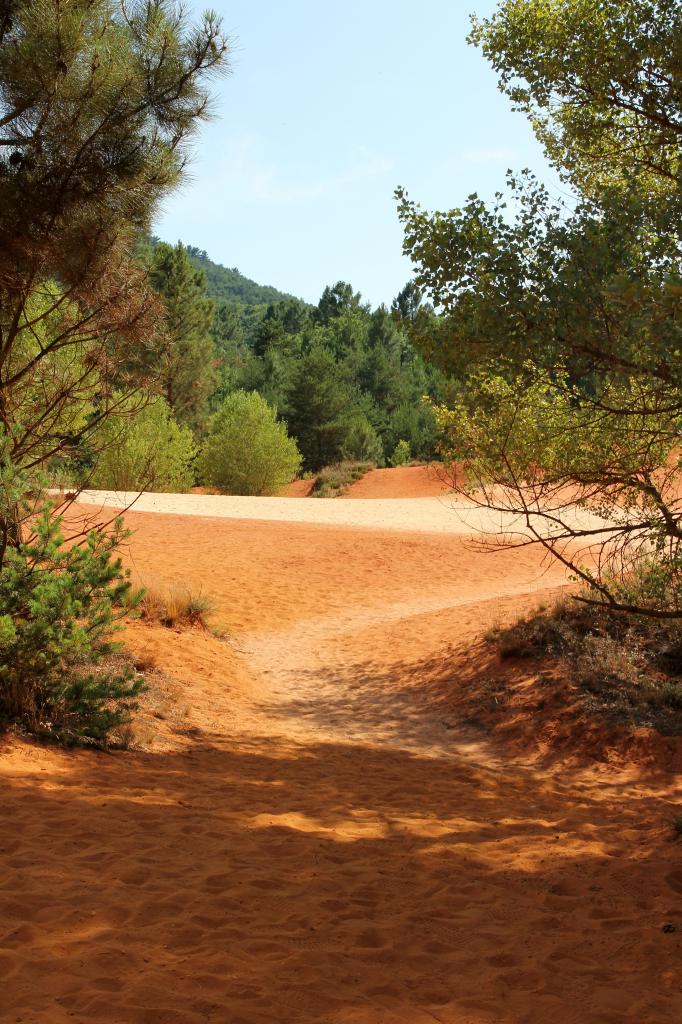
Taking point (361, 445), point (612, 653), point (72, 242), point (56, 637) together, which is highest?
point (361, 445)

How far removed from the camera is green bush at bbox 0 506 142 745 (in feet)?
20.1

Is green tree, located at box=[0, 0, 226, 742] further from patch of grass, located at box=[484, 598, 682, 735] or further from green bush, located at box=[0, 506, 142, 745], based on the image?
patch of grass, located at box=[484, 598, 682, 735]

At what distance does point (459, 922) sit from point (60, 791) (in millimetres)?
2654

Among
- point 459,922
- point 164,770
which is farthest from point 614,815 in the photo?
point 164,770

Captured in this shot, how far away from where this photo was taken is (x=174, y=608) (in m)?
11.2

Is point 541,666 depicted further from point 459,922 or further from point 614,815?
point 459,922

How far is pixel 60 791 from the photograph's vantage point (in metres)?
5.23

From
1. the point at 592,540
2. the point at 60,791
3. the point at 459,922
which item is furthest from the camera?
the point at 592,540

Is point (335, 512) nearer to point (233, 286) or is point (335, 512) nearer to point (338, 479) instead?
point (338, 479)

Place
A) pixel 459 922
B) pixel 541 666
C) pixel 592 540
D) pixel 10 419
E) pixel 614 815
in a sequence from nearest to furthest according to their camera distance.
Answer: pixel 459 922 → pixel 614 815 → pixel 10 419 → pixel 541 666 → pixel 592 540

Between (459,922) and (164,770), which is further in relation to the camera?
(164,770)

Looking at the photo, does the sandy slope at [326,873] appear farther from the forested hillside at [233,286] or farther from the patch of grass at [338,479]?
the forested hillside at [233,286]

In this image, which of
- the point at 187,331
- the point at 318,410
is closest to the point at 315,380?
the point at 318,410

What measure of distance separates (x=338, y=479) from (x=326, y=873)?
33177mm
